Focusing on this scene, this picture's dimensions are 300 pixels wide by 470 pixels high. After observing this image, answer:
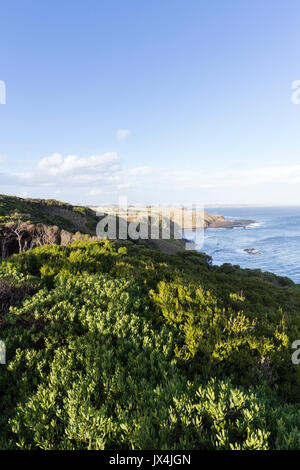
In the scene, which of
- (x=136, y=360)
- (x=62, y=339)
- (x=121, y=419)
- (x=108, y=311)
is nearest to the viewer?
(x=121, y=419)

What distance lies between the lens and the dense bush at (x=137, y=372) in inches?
83.5

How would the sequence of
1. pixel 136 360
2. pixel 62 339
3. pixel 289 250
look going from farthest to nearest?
pixel 289 250, pixel 62 339, pixel 136 360

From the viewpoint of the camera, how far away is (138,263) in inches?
355

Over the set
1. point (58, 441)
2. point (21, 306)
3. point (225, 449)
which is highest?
point (21, 306)

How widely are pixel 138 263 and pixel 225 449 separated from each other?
7.21m

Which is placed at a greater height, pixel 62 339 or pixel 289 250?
pixel 62 339

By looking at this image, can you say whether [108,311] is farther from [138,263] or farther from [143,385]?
[138,263]

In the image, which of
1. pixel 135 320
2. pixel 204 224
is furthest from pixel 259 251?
pixel 204 224

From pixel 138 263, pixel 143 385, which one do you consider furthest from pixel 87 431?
pixel 138 263

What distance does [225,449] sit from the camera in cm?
196

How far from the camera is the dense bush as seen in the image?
83.5 inches

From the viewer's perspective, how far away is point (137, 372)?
117 inches

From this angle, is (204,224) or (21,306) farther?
(204,224)

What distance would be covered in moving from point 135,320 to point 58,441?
7.25 ft
